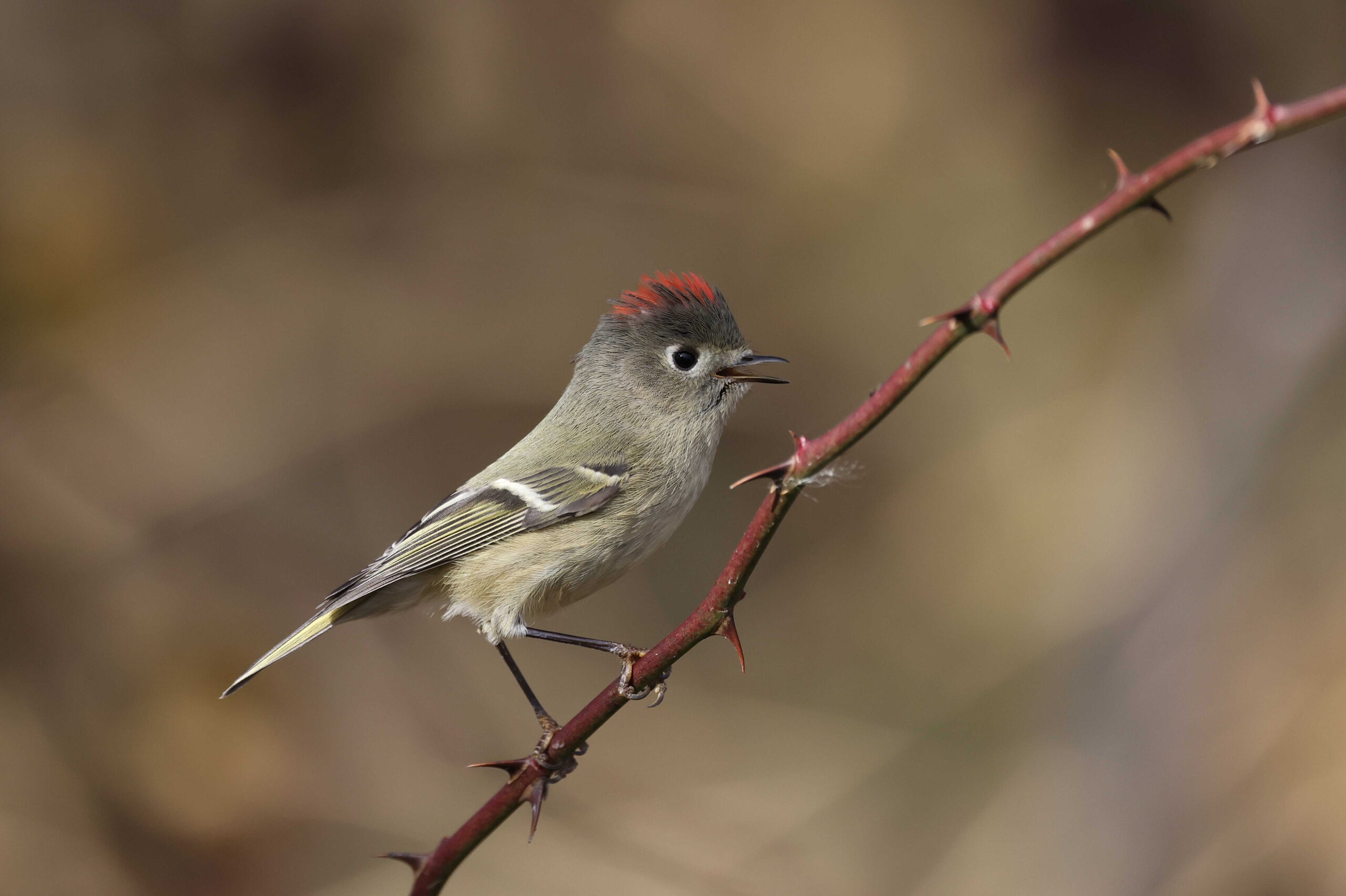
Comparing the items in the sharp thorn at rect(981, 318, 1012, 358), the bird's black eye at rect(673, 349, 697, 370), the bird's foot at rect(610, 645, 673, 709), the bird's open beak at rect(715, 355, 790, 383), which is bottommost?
the bird's foot at rect(610, 645, 673, 709)

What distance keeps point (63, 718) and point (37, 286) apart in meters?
1.59

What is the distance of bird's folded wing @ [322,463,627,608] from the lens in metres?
1.95

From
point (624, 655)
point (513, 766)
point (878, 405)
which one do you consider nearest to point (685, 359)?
point (624, 655)

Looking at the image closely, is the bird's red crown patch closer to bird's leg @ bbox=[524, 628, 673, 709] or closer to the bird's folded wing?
the bird's folded wing

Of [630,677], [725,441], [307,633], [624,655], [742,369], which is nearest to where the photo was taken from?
[630,677]

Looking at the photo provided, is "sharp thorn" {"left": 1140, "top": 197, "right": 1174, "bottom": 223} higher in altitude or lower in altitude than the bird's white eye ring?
lower

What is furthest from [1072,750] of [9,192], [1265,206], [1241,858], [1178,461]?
[9,192]

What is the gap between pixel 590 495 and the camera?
1939 millimetres

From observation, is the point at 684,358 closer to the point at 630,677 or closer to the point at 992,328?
the point at 630,677

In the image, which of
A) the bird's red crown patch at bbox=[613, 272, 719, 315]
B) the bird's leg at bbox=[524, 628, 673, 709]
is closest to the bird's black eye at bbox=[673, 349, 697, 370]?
the bird's red crown patch at bbox=[613, 272, 719, 315]

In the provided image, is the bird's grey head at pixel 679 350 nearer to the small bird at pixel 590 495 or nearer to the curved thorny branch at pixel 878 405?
the small bird at pixel 590 495

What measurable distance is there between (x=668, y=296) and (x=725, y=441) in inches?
80.6

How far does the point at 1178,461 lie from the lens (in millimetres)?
4062

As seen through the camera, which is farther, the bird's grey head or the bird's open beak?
the bird's grey head
